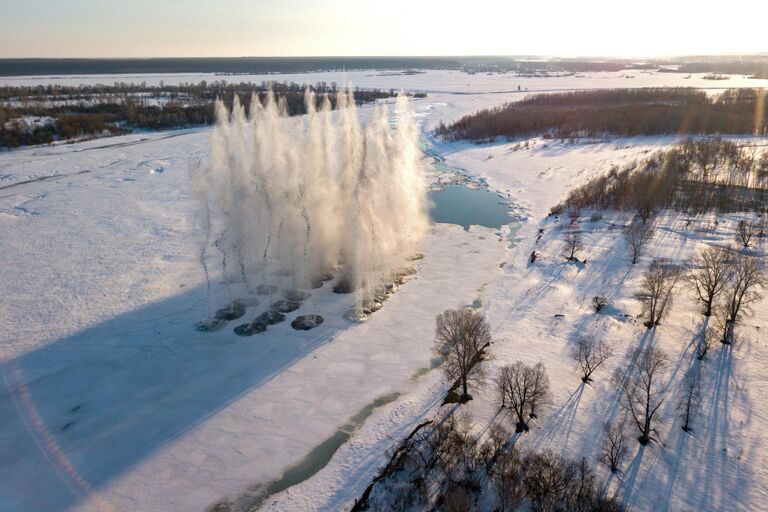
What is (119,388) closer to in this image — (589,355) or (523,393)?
(523,393)

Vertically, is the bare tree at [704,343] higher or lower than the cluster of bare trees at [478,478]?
higher

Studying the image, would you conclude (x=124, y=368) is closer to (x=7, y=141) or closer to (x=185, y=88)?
(x=7, y=141)

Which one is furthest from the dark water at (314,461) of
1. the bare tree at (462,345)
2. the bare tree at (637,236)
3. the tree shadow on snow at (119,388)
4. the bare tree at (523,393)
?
the bare tree at (637,236)

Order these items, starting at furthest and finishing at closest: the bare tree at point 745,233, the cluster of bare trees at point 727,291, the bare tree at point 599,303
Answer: the bare tree at point 745,233
the bare tree at point 599,303
the cluster of bare trees at point 727,291

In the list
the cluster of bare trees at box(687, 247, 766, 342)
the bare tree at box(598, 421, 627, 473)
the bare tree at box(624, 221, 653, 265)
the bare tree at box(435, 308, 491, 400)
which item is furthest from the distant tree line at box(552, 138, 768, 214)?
the bare tree at box(598, 421, 627, 473)

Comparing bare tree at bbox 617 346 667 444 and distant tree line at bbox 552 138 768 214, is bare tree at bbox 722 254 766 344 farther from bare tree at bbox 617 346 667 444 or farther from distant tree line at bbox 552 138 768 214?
distant tree line at bbox 552 138 768 214

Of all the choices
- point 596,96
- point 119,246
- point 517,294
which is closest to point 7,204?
point 119,246

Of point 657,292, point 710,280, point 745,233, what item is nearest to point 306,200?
point 657,292

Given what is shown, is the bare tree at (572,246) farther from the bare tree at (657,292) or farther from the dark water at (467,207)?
the dark water at (467,207)
